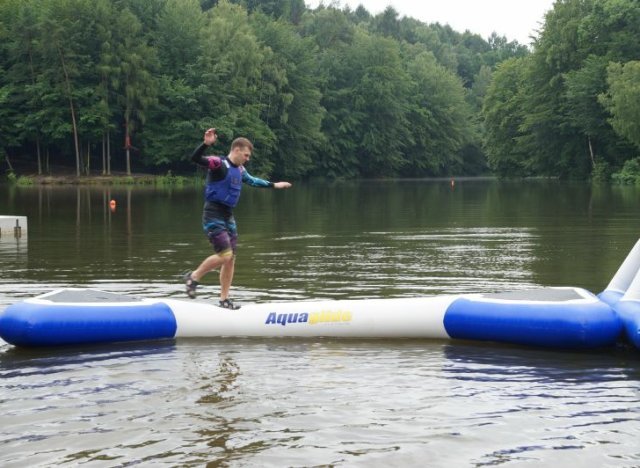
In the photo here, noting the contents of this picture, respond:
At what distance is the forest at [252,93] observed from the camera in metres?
69.3

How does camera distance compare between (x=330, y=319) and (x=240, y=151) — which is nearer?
(x=330, y=319)

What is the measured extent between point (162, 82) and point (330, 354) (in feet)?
223

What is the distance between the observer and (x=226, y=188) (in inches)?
412

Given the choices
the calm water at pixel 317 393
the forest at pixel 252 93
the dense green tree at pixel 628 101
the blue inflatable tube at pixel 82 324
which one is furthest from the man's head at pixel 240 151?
the forest at pixel 252 93

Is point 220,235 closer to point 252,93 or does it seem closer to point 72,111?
point 72,111

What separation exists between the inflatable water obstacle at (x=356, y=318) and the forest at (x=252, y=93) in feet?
173

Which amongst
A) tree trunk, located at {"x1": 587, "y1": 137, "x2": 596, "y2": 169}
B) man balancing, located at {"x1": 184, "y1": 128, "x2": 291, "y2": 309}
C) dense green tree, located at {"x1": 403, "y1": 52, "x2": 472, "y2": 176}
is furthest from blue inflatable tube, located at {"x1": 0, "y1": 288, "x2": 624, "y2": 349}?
dense green tree, located at {"x1": 403, "y1": 52, "x2": 472, "y2": 176}

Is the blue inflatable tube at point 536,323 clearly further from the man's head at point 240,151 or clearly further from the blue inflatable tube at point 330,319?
the man's head at point 240,151

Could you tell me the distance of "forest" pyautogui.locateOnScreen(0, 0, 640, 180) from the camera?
6931 cm

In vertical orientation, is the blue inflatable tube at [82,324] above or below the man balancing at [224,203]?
below

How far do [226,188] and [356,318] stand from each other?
2.20m

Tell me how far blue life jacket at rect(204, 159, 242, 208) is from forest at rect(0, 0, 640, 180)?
53.0 metres

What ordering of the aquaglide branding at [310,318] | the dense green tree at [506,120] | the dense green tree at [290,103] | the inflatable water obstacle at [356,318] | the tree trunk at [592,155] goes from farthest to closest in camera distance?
the dense green tree at [506,120]
the dense green tree at [290,103]
the tree trunk at [592,155]
the aquaglide branding at [310,318]
the inflatable water obstacle at [356,318]

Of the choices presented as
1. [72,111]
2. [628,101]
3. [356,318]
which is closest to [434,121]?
[628,101]
